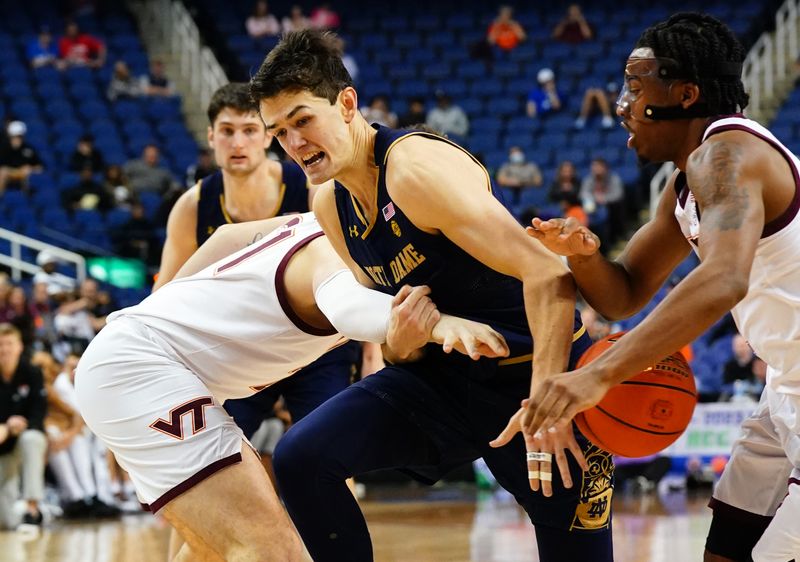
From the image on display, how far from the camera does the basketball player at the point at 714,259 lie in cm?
271

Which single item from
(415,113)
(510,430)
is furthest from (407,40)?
(510,430)

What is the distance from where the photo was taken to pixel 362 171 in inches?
141

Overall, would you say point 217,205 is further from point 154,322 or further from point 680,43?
point 680,43

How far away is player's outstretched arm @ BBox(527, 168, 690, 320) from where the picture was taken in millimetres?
3348

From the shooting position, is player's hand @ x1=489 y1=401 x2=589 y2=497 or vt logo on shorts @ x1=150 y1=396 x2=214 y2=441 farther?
vt logo on shorts @ x1=150 y1=396 x2=214 y2=441

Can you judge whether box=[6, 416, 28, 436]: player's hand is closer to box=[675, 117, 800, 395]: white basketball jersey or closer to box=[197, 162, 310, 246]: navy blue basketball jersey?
box=[197, 162, 310, 246]: navy blue basketball jersey

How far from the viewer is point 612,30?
1811cm

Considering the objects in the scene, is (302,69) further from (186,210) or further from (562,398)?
(186,210)

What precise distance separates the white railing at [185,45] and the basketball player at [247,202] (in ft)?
39.3

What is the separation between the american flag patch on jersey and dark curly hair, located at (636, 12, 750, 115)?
865mm

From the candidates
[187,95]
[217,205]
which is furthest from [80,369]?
[187,95]

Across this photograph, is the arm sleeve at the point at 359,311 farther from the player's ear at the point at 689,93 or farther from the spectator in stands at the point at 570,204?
the spectator in stands at the point at 570,204

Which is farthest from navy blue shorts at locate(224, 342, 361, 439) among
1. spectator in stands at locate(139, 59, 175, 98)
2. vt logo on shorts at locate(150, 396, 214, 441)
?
spectator in stands at locate(139, 59, 175, 98)

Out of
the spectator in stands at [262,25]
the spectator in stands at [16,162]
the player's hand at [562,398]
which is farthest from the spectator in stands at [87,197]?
the player's hand at [562,398]
